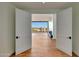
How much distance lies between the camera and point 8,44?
430 centimetres

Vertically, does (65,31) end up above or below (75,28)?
below

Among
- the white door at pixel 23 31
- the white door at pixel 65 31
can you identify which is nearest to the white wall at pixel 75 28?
the white door at pixel 65 31

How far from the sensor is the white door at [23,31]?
4.77m

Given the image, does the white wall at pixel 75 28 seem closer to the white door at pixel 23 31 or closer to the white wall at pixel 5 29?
the white door at pixel 23 31

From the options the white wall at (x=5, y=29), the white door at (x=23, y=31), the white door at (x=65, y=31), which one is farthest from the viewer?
the white door at (x=23, y=31)

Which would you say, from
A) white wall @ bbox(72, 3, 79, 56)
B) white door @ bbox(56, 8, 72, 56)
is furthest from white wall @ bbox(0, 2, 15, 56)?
white wall @ bbox(72, 3, 79, 56)

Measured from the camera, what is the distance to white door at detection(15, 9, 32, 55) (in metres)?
4.77

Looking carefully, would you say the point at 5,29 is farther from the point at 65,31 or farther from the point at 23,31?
the point at 65,31

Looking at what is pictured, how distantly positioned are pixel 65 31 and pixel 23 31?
1736 millimetres

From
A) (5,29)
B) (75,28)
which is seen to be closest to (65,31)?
(75,28)

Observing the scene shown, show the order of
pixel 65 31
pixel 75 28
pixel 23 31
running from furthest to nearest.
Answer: pixel 23 31, pixel 65 31, pixel 75 28

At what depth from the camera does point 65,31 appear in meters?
5.02

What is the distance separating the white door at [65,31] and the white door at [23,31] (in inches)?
55.9

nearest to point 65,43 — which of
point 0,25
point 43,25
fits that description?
point 0,25
